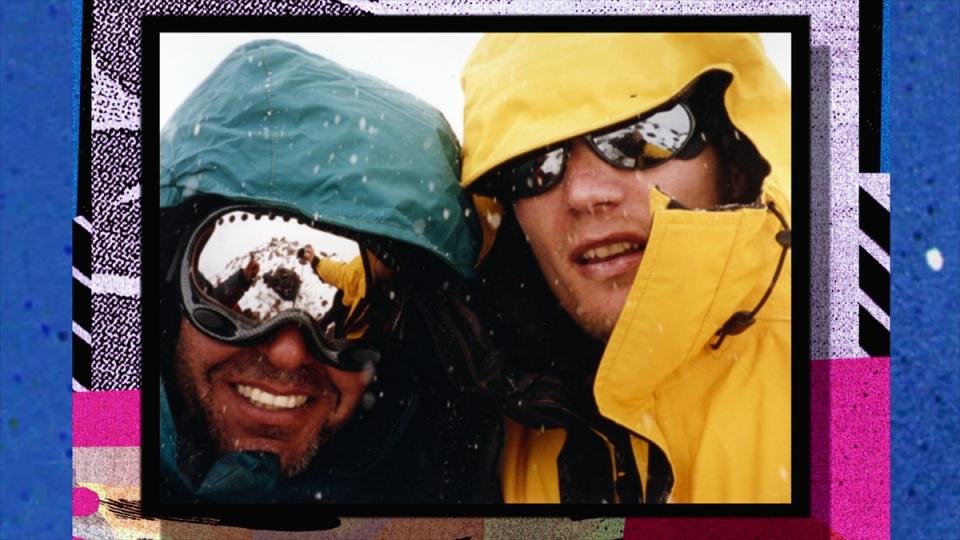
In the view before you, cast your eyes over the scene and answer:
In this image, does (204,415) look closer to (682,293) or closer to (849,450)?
(682,293)

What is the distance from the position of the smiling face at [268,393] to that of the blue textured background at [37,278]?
25cm

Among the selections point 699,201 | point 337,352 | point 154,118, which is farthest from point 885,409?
point 154,118

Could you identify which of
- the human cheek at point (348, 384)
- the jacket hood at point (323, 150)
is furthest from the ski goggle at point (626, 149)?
the human cheek at point (348, 384)

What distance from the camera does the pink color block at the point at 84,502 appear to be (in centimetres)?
172

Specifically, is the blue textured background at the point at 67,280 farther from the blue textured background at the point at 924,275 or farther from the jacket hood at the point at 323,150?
the jacket hood at the point at 323,150

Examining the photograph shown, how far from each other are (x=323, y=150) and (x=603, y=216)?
46 centimetres

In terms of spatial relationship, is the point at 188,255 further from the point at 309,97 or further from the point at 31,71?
the point at 31,71

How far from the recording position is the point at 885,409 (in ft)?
5.62

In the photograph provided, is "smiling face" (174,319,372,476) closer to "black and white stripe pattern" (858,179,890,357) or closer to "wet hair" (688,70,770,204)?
"wet hair" (688,70,770,204)

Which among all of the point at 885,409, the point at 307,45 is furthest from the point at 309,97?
the point at 885,409

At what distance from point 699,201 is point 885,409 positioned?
1.58 ft

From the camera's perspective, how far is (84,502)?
172 cm

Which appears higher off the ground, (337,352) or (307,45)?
(307,45)

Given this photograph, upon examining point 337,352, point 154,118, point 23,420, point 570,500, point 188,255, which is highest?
point 154,118
